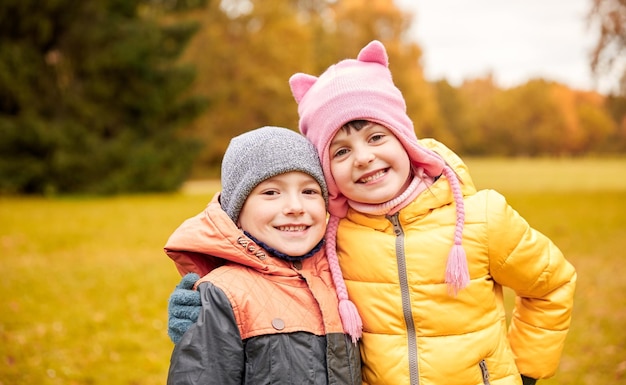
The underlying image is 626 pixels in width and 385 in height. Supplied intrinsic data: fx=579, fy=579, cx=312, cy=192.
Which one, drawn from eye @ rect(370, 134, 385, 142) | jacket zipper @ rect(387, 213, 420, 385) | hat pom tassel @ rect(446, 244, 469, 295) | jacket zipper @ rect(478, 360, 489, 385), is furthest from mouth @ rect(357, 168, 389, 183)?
jacket zipper @ rect(478, 360, 489, 385)

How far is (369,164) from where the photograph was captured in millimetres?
2303

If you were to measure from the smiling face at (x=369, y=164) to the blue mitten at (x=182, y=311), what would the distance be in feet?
2.43

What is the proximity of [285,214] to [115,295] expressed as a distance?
5.25 meters

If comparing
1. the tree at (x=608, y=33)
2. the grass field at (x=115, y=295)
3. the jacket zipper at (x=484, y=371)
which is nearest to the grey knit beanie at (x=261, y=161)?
the jacket zipper at (x=484, y=371)

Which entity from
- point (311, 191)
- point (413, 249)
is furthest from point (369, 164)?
point (413, 249)

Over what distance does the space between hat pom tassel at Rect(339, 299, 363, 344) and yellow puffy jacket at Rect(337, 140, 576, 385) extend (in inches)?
4.9

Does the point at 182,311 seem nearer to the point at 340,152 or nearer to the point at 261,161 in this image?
the point at 261,161

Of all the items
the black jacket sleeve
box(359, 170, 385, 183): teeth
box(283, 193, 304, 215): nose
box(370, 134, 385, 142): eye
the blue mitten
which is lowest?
the black jacket sleeve

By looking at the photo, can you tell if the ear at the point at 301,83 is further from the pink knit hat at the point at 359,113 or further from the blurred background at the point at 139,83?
the blurred background at the point at 139,83

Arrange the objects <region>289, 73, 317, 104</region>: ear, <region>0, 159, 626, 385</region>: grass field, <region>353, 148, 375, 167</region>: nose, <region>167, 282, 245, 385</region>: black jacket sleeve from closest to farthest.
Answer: <region>167, 282, 245, 385</region>: black jacket sleeve → <region>353, 148, 375, 167</region>: nose → <region>289, 73, 317, 104</region>: ear → <region>0, 159, 626, 385</region>: grass field

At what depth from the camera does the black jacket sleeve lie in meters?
1.95

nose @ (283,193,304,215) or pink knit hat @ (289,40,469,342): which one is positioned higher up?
pink knit hat @ (289,40,469,342)

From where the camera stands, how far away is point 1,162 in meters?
17.5

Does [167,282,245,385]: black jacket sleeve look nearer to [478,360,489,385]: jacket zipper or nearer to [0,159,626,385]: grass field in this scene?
[478,360,489,385]: jacket zipper
